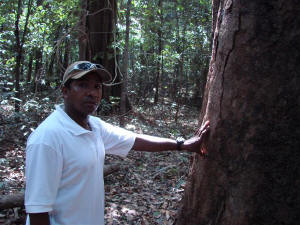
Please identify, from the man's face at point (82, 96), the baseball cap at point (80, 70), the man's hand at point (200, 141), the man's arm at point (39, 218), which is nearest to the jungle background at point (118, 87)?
the man's hand at point (200, 141)

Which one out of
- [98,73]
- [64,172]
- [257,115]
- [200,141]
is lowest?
[64,172]

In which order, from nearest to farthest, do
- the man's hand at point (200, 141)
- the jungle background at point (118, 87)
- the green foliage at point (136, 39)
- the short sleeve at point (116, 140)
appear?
1. the man's hand at point (200, 141)
2. the short sleeve at point (116, 140)
3. the jungle background at point (118, 87)
4. the green foliage at point (136, 39)

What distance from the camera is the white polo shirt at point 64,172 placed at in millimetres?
1780

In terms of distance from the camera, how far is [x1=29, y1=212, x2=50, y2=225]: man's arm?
5.94 ft

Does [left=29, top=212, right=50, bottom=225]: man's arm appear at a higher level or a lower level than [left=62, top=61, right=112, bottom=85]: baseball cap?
lower

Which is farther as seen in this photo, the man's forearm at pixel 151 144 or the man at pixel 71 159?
the man's forearm at pixel 151 144

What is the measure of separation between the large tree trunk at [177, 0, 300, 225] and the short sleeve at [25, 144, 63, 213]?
1.07 m

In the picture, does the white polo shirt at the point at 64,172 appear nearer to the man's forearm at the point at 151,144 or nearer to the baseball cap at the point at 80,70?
the baseball cap at the point at 80,70

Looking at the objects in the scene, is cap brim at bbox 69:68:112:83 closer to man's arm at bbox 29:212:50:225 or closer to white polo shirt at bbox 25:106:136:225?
white polo shirt at bbox 25:106:136:225

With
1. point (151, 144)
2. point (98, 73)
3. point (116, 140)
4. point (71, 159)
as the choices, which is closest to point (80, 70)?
point (98, 73)

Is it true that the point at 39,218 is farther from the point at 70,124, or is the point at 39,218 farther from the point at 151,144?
the point at 151,144

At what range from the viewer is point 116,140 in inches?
104

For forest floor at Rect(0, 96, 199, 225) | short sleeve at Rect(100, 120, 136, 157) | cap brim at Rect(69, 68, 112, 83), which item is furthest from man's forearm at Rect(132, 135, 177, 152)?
forest floor at Rect(0, 96, 199, 225)

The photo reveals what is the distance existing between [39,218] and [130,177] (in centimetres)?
Result: 405
